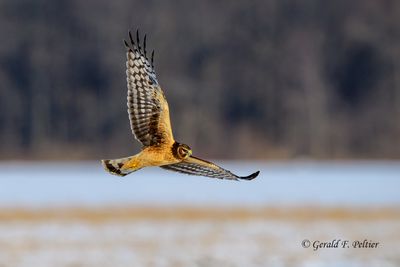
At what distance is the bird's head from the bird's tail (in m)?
0.21

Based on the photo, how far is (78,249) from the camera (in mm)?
16547

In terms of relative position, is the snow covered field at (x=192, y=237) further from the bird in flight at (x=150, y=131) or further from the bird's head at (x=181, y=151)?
the bird's head at (x=181, y=151)

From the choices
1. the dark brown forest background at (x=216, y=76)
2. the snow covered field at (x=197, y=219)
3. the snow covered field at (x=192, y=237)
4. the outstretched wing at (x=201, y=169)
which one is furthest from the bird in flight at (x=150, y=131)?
the dark brown forest background at (x=216, y=76)

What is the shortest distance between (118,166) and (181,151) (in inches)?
12.9

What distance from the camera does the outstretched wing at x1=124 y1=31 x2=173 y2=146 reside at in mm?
6035

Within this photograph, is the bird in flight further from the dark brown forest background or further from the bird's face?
the dark brown forest background

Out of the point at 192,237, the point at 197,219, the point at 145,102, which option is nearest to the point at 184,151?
the point at 145,102

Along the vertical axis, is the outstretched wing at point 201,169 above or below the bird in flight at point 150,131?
below

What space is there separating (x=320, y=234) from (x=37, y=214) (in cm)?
551

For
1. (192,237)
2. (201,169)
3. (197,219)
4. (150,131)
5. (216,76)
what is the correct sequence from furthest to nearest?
(216,76)
(197,219)
(192,237)
(201,169)
(150,131)

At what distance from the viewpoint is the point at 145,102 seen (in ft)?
20.9

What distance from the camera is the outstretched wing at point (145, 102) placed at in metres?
6.04

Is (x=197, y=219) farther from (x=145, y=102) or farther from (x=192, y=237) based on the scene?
(x=145, y=102)

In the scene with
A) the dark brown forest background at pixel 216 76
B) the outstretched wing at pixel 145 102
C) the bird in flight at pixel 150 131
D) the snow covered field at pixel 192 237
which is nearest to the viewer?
the bird in flight at pixel 150 131
